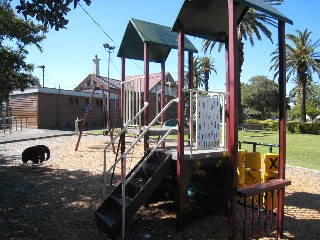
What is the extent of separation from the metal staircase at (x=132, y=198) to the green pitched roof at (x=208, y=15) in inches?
89.3

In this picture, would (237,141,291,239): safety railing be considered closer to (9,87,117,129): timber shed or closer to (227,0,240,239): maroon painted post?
(227,0,240,239): maroon painted post

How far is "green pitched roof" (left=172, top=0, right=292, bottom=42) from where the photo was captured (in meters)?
4.41

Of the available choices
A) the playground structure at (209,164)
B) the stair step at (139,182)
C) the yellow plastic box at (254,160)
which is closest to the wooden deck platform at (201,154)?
the playground structure at (209,164)

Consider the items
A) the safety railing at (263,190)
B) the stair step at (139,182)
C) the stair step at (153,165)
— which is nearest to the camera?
the safety railing at (263,190)

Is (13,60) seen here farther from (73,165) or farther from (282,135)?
(282,135)

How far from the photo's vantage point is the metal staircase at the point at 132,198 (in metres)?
4.33

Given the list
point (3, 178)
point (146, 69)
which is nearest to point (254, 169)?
point (146, 69)

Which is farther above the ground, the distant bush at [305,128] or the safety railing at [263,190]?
the distant bush at [305,128]

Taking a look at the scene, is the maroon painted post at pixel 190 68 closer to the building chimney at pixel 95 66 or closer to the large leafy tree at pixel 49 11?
the large leafy tree at pixel 49 11

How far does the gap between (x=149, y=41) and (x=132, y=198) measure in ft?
10.7

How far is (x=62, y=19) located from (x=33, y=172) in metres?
5.64

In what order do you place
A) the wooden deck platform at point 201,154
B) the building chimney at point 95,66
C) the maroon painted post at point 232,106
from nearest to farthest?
the maroon painted post at point 232,106
the wooden deck platform at point 201,154
the building chimney at point 95,66

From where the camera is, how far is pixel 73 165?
10.2 meters

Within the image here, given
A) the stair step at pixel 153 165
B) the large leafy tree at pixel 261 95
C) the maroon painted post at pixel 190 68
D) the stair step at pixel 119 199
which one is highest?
the large leafy tree at pixel 261 95
